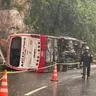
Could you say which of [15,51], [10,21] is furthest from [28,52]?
[10,21]

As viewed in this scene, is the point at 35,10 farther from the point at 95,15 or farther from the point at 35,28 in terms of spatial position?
the point at 95,15

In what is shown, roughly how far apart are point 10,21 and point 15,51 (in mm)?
8986

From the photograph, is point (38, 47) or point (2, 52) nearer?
point (38, 47)

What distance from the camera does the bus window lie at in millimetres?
35219

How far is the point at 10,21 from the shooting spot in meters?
44.0

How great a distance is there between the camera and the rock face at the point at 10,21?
4362cm

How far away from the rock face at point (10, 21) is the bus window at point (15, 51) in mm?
8052

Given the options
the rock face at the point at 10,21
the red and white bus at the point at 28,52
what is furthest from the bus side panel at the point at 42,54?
the rock face at the point at 10,21

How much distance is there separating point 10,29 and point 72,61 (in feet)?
20.4

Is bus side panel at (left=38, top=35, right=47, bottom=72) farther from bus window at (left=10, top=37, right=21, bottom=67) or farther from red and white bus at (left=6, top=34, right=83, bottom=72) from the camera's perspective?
bus window at (left=10, top=37, right=21, bottom=67)

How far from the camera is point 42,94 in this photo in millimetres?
18547

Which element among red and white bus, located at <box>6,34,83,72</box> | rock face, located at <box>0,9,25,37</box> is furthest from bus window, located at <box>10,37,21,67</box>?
rock face, located at <box>0,9,25,37</box>

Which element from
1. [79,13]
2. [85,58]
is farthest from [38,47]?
[79,13]

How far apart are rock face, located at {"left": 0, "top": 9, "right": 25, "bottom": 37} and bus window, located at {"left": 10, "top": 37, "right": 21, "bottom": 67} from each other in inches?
317
